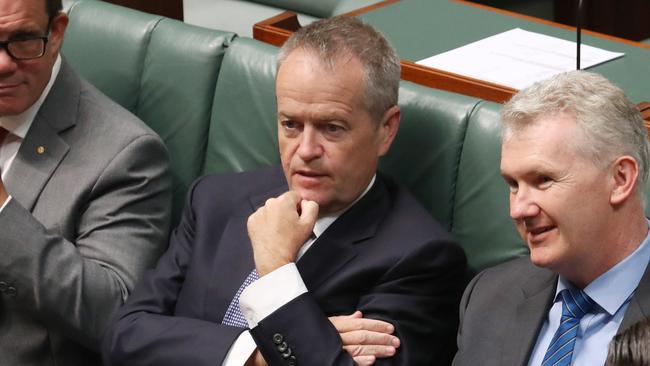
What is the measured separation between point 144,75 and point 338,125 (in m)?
0.56

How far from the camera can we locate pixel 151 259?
195cm

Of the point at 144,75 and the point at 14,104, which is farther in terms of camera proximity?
the point at 144,75

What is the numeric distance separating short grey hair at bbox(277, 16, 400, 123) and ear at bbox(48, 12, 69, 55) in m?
0.38

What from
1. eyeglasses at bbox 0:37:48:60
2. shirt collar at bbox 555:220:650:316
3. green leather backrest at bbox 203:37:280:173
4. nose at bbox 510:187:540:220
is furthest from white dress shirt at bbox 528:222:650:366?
eyeglasses at bbox 0:37:48:60

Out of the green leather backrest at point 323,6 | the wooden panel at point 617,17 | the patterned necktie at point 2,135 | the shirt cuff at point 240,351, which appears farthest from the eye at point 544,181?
the wooden panel at point 617,17

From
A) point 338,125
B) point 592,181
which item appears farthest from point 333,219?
point 592,181

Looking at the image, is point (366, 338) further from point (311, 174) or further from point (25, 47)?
point (25, 47)

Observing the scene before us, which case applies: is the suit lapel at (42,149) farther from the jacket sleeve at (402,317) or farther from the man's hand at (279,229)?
the jacket sleeve at (402,317)

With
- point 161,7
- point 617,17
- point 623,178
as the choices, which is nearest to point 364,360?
point 623,178

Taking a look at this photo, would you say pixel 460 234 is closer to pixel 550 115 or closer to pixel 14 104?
pixel 550 115

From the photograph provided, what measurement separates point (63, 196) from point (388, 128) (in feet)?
1.64

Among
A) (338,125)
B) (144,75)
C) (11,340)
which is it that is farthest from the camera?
(144,75)

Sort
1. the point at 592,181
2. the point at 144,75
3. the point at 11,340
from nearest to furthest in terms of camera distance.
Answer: the point at 592,181
the point at 11,340
the point at 144,75

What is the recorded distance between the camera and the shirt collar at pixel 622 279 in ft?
4.85
